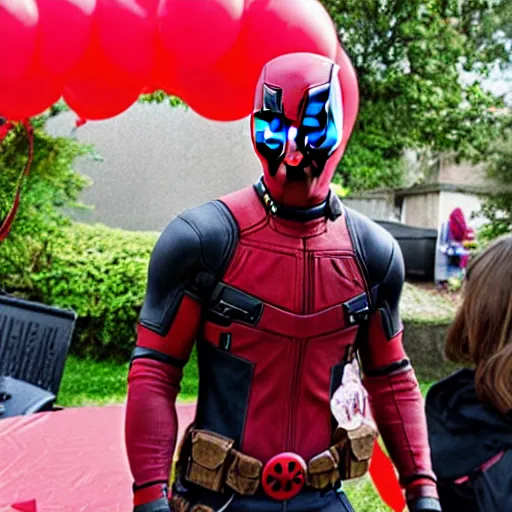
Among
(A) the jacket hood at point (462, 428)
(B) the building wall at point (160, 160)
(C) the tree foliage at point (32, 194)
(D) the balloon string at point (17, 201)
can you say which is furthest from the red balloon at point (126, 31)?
(B) the building wall at point (160, 160)

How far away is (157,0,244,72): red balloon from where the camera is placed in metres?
3.31

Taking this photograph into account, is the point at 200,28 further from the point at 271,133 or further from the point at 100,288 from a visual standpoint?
the point at 100,288

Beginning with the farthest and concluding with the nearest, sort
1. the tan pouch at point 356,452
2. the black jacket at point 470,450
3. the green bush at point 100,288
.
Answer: the green bush at point 100,288 < the black jacket at point 470,450 < the tan pouch at point 356,452

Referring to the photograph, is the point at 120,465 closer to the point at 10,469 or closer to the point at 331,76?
the point at 10,469

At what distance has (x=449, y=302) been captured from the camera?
6809 millimetres

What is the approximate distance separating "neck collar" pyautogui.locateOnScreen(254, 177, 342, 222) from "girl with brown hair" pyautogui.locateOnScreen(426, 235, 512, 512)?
0.50 metres

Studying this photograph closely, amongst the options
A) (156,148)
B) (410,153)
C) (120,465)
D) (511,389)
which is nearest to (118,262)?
(156,148)

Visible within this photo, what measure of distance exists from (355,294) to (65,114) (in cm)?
748

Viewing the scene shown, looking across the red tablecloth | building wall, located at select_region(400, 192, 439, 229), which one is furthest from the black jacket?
building wall, located at select_region(400, 192, 439, 229)

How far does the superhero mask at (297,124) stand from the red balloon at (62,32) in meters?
2.30

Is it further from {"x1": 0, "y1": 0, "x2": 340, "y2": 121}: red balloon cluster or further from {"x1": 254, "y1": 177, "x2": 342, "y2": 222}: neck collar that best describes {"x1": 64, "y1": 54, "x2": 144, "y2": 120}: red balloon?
{"x1": 254, "y1": 177, "x2": 342, "y2": 222}: neck collar

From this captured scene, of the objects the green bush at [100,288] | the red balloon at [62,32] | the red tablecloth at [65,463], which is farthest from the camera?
the green bush at [100,288]

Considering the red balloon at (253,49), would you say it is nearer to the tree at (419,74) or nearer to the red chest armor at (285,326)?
the red chest armor at (285,326)

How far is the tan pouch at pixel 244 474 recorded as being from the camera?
129cm
